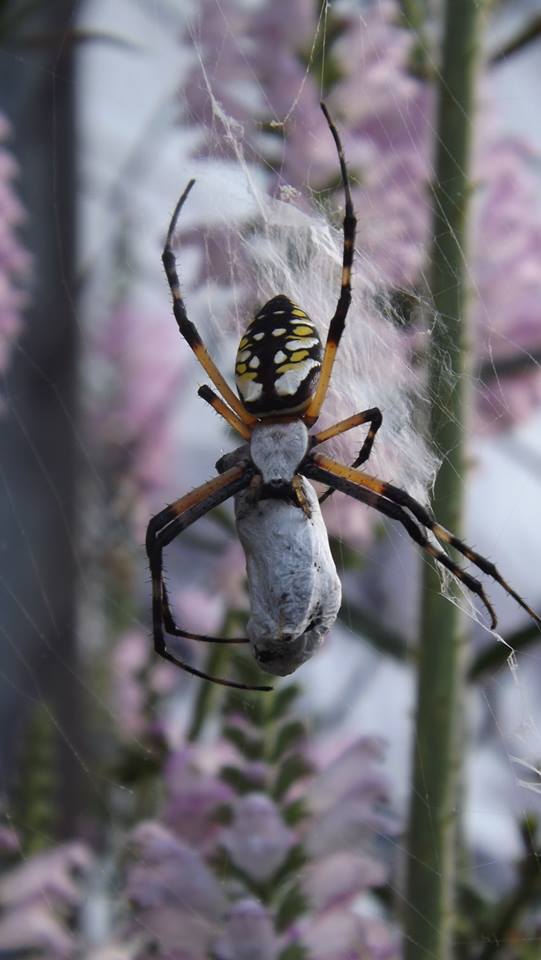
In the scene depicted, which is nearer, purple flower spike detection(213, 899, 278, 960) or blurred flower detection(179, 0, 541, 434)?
purple flower spike detection(213, 899, 278, 960)

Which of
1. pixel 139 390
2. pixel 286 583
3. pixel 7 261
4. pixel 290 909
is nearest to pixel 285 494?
pixel 286 583

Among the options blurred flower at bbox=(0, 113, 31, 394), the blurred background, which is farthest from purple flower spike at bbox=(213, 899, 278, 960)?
blurred flower at bbox=(0, 113, 31, 394)

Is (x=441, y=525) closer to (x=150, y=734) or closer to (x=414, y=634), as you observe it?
(x=414, y=634)

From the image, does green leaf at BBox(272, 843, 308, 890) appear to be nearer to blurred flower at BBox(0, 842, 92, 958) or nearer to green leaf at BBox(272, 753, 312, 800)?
green leaf at BBox(272, 753, 312, 800)

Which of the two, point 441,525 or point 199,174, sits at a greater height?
point 199,174

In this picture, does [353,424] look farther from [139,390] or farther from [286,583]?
[139,390]

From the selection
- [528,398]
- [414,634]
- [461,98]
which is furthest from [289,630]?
[528,398]

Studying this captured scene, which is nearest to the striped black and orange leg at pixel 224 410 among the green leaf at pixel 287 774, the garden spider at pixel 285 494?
the garden spider at pixel 285 494
